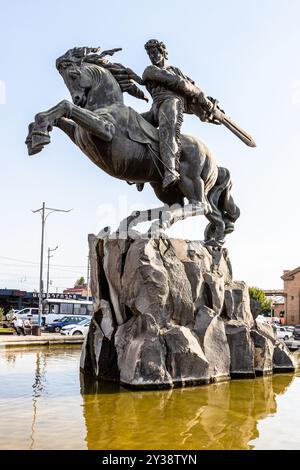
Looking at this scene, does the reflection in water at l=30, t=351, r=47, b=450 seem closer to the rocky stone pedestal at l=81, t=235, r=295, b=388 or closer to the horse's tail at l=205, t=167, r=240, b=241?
the rocky stone pedestal at l=81, t=235, r=295, b=388

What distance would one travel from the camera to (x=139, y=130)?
8.97 meters

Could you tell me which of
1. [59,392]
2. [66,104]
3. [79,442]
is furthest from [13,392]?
[66,104]

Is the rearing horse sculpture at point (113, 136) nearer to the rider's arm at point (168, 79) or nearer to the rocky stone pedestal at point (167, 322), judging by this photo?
the rider's arm at point (168, 79)

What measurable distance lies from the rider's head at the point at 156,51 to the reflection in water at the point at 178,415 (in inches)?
239

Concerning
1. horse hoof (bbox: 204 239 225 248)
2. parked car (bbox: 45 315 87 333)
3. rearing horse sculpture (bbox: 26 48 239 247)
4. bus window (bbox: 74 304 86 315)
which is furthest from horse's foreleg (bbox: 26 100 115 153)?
bus window (bbox: 74 304 86 315)

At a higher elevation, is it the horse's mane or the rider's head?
the rider's head

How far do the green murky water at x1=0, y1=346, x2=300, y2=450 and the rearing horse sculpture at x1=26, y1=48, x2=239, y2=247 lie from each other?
130 inches

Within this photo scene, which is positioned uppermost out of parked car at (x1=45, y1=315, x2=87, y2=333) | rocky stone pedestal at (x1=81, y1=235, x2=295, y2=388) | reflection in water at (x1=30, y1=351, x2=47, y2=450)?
rocky stone pedestal at (x1=81, y1=235, x2=295, y2=388)

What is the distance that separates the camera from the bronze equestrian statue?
28.6 feet

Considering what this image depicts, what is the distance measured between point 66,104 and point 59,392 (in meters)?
4.35

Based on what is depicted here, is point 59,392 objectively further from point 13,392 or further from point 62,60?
point 62,60

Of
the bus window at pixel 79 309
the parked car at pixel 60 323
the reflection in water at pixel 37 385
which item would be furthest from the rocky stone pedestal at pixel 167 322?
the bus window at pixel 79 309

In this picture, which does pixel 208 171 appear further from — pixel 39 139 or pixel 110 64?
pixel 39 139

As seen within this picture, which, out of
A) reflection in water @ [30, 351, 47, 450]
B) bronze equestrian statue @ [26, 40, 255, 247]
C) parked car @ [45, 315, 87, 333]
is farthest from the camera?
parked car @ [45, 315, 87, 333]
